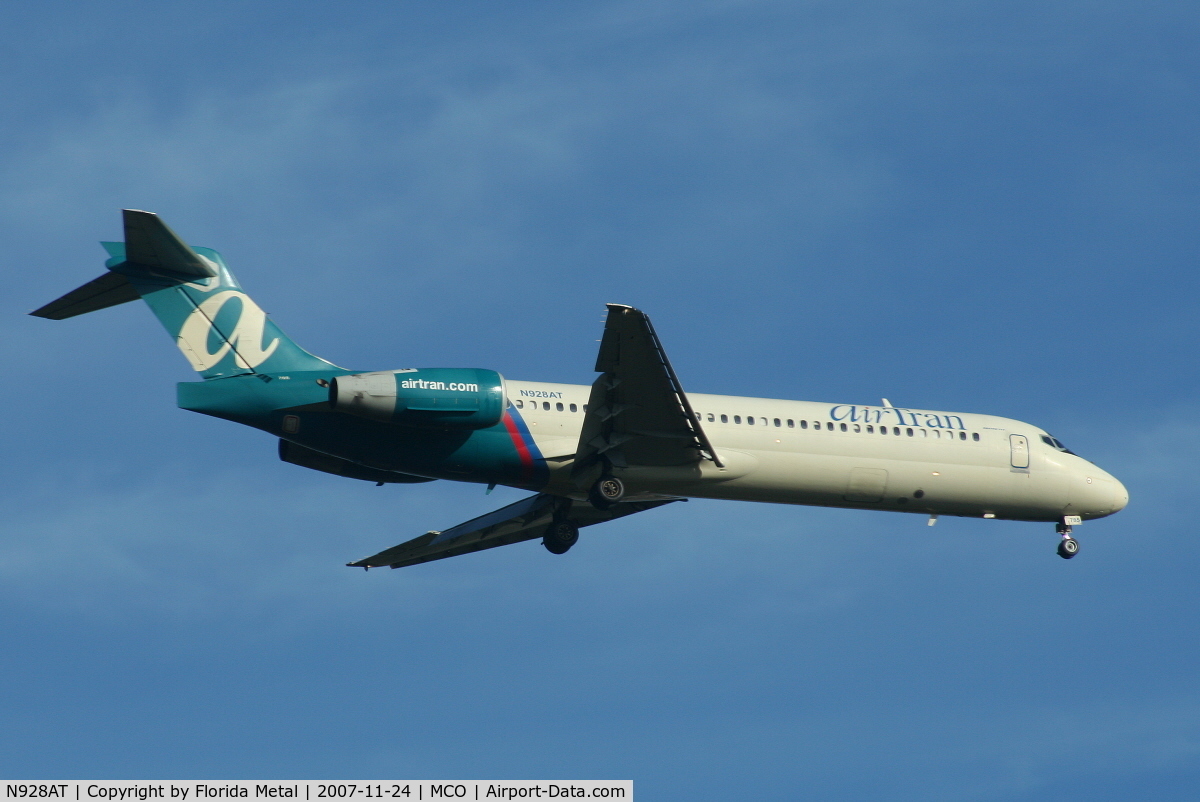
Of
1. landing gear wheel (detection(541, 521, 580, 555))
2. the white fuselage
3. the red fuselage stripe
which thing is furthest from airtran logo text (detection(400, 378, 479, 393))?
landing gear wheel (detection(541, 521, 580, 555))

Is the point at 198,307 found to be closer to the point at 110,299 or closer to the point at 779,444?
the point at 110,299

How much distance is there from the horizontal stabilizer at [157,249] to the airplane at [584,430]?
0.04 meters

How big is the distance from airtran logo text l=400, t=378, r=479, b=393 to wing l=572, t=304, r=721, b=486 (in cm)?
232

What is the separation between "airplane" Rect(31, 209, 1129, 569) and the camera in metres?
27.0

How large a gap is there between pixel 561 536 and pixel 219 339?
897 cm

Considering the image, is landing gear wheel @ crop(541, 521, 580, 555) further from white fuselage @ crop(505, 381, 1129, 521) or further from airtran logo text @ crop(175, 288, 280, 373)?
airtran logo text @ crop(175, 288, 280, 373)

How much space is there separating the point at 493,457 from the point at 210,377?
541 cm

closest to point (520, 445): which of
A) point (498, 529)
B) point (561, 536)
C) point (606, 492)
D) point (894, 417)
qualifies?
point (606, 492)

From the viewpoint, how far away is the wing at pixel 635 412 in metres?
26.5

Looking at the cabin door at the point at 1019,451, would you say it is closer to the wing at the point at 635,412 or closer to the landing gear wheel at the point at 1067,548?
the landing gear wheel at the point at 1067,548

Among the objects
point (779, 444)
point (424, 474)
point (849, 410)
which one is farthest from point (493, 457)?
point (849, 410)

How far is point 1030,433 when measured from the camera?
32656 millimetres

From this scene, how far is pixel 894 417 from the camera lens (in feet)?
103

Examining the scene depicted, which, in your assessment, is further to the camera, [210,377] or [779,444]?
[779,444]
